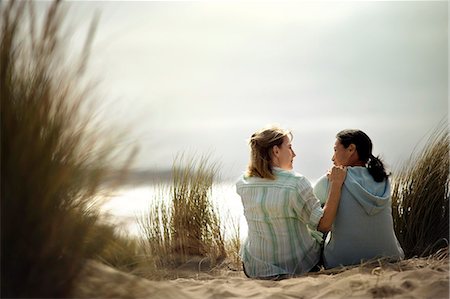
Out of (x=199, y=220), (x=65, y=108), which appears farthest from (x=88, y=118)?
(x=199, y=220)

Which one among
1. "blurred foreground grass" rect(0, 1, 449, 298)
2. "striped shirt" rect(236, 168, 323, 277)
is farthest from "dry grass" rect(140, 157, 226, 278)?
A: "blurred foreground grass" rect(0, 1, 449, 298)

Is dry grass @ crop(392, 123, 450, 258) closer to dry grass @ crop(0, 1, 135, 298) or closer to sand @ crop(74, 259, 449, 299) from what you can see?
sand @ crop(74, 259, 449, 299)

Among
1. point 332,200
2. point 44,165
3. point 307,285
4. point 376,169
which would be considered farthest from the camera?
point 376,169

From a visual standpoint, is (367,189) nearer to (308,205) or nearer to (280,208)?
(308,205)

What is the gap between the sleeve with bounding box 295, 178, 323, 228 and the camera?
464 cm

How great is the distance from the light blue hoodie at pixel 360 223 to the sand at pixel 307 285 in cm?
23

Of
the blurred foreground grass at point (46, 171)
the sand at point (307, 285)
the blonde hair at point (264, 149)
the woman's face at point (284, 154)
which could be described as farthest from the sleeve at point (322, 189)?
the blurred foreground grass at point (46, 171)

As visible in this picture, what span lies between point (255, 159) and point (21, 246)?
2.27 meters

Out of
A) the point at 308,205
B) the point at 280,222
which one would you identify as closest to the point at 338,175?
the point at 308,205

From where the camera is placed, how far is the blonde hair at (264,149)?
479 centimetres

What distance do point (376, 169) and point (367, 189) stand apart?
170 millimetres

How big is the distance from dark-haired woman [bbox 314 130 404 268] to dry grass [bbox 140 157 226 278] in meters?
1.57

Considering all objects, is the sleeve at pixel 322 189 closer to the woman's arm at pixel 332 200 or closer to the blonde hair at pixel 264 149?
the woman's arm at pixel 332 200

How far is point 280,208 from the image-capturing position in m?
4.68
